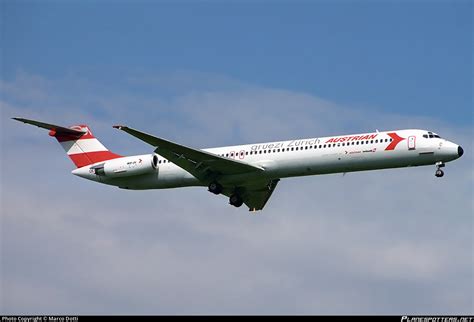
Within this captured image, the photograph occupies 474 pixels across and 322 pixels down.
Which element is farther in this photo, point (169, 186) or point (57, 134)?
point (57, 134)

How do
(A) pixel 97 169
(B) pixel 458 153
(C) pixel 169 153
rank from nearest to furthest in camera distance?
(B) pixel 458 153 < (C) pixel 169 153 < (A) pixel 97 169

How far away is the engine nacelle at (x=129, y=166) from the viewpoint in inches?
1785

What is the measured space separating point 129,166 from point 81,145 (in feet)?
14.7

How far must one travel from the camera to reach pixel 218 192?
147 ft

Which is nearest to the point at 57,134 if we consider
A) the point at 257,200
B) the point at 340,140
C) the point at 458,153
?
the point at 257,200

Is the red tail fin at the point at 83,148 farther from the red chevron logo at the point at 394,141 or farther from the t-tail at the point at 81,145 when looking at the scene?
the red chevron logo at the point at 394,141

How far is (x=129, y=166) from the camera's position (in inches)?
1793

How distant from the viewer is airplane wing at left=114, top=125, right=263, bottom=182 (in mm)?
42594

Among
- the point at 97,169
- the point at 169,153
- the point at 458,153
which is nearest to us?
the point at 458,153

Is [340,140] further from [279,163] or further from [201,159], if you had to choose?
[201,159]

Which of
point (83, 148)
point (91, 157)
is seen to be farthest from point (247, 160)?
point (83, 148)

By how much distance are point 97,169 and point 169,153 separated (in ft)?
16.0

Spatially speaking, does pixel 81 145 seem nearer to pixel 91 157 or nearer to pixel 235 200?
pixel 91 157

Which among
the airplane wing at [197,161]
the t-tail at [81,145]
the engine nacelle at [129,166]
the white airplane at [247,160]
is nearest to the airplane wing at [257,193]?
the white airplane at [247,160]
